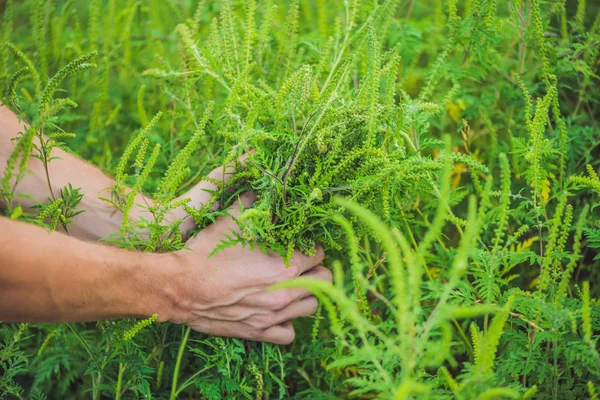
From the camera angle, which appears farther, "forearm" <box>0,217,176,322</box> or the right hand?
the right hand

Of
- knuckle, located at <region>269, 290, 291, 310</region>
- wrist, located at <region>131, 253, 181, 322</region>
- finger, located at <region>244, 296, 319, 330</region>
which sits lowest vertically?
finger, located at <region>244, 296, 319, 330</region>

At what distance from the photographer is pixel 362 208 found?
3.18 feet

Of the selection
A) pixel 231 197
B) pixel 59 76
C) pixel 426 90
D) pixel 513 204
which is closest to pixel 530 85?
pixel 513 204

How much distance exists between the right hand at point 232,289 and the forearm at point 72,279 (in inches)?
1.9

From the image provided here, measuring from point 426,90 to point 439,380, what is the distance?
29.9 inches

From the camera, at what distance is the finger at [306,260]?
4.75ft

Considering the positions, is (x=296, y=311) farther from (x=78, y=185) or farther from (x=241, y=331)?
(x=78, y=185)

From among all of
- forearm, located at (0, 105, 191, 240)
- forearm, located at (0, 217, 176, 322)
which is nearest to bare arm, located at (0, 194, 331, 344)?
forearm, located at (0, 217, 176, 322)

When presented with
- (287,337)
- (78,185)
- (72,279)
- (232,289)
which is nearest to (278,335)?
(287,337)

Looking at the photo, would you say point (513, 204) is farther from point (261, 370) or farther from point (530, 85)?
point (261, 370)

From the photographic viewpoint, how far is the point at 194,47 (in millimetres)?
1445

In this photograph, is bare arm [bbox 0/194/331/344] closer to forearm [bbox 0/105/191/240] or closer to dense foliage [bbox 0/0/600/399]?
dense foliage [bbox 0/0/600/399]

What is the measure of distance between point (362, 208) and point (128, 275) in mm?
637

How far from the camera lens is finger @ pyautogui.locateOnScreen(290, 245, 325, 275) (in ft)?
4.75
